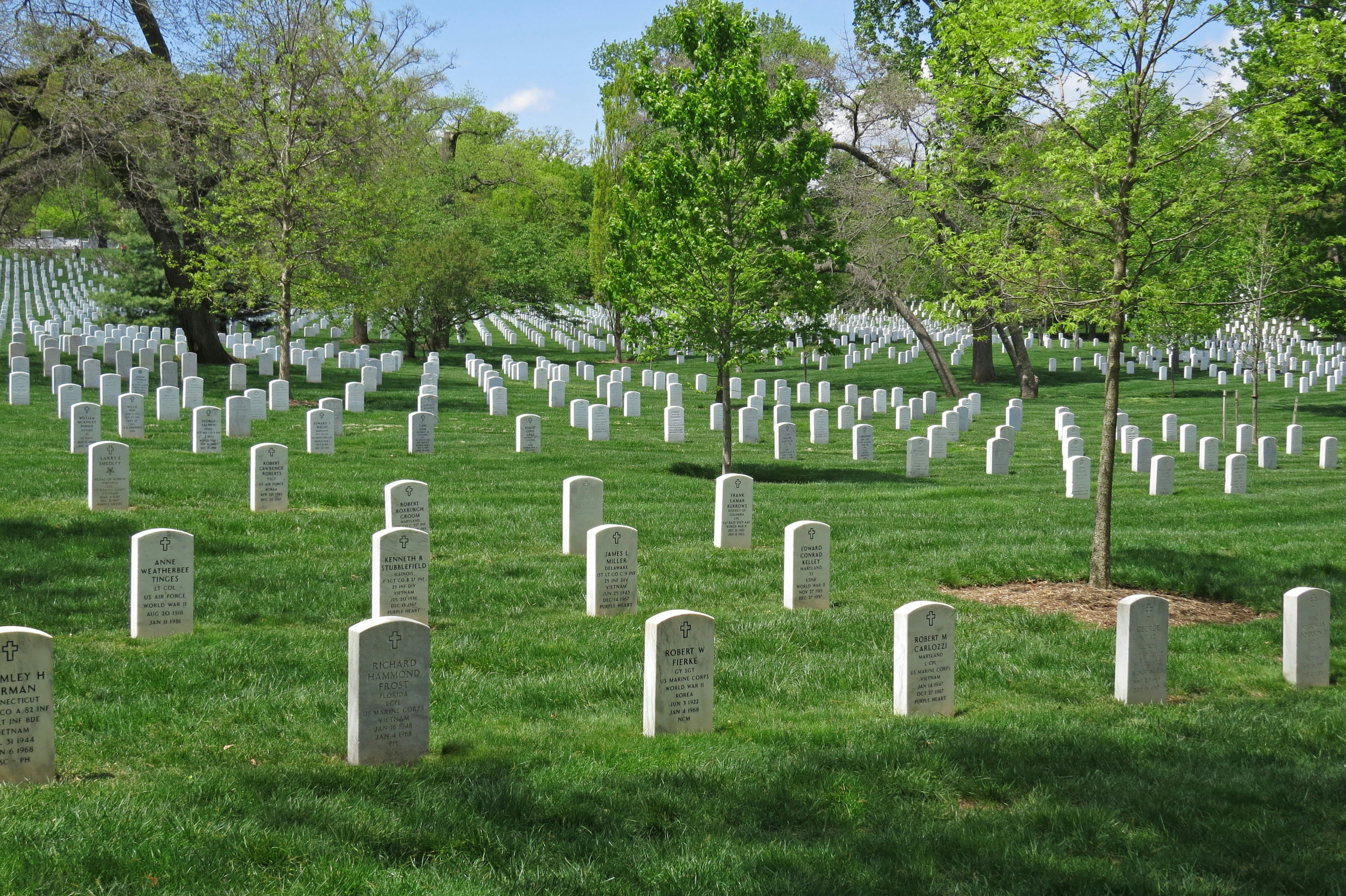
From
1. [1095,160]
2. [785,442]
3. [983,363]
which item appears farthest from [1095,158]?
[983,363]

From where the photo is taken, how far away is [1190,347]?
48.9 m

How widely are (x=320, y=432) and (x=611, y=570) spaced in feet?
31.3

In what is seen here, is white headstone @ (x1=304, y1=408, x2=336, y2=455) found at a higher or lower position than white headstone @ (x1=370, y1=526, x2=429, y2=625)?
higher

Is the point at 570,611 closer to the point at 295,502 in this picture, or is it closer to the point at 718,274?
the point at 295,502

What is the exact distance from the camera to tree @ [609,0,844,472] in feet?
55.5

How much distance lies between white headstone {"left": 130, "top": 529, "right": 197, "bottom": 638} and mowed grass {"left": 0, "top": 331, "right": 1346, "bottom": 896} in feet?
0.66

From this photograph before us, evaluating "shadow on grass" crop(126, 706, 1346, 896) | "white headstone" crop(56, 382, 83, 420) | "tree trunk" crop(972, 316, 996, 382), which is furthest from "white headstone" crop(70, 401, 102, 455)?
"tree trunk" crop(972, 316, 996, 382)

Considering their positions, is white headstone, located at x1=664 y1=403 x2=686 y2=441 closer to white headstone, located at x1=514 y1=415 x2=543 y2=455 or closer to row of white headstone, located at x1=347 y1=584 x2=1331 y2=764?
white headstone, located at x1=514 y1=415 x2=543 y2=455

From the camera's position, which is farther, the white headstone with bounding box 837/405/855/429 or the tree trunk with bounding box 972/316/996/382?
the tree trunk with bounding box 972/316/996/382

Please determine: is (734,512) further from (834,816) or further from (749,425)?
(749,425)

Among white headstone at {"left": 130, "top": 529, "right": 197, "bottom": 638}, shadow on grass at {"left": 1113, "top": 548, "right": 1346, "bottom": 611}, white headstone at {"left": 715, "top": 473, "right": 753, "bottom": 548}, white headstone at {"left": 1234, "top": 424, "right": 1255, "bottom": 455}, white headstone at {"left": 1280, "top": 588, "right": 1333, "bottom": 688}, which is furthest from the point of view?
white headstone at {"left": 1234, "top": 424, "right": 1255, "bottom": 455}

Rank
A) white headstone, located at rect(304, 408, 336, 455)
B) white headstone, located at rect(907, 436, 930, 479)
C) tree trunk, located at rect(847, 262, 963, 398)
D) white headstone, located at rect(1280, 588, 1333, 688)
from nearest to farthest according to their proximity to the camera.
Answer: white headstone, located at rect(1280, 588, 1333, 688) → white headstone, located at rect(304, 408, 336, 455) → white headstone, located at rect(907, 436, 930, 479) → tree trunk, located at rect(847, 262, 963, 398)

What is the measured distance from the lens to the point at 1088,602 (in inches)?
440

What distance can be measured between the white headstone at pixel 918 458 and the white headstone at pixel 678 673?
42.9 ft
